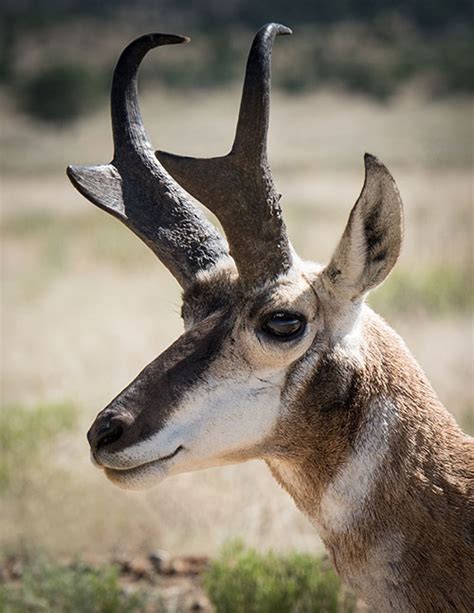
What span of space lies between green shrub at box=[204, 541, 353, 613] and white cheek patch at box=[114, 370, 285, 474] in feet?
5.99

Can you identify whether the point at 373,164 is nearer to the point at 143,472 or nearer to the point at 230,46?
the point at 143,472

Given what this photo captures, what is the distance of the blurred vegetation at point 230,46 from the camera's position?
41500mm

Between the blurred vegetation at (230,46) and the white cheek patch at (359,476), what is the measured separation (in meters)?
36.8

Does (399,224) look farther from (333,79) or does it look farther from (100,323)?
(333,79)

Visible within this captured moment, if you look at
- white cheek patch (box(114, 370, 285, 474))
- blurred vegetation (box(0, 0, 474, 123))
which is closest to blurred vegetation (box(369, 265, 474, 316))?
white cheek patch (box(114, 370, 285, 474))

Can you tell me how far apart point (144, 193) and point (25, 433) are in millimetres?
4493

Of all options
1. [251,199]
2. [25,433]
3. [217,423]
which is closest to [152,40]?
[251,199]

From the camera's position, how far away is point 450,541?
12.0 ft

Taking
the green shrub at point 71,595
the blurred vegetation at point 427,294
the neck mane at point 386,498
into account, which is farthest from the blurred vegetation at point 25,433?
the neck mane at point 386,498

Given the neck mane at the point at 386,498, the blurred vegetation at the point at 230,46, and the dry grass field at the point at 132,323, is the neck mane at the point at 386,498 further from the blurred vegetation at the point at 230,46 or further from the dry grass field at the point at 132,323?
the blurred vegetation at the point at 230,46

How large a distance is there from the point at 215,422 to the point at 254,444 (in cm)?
17

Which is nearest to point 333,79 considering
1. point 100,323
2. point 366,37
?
point 366,37

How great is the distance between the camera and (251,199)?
3803mm

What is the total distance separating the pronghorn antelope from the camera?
11.9ft
